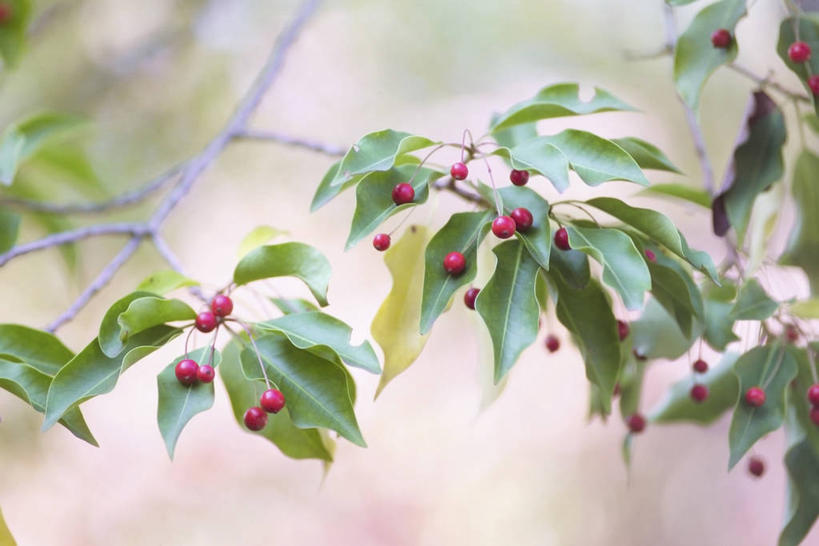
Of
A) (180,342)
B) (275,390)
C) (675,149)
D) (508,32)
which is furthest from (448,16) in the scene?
(275,390)

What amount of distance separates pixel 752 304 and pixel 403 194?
1.65ft

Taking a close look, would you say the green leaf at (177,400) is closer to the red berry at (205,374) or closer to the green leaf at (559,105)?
the red berry at (205,374)

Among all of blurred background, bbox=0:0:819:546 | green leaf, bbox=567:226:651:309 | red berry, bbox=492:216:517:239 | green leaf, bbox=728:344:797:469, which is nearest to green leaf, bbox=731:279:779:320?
green leaf, bbox=728:344:797:469

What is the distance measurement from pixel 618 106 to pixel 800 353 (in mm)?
425

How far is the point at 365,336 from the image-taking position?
3.11m

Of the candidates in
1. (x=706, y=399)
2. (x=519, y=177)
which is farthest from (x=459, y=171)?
(x=706, y=399)

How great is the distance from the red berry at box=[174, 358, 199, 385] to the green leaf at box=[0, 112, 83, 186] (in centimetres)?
55

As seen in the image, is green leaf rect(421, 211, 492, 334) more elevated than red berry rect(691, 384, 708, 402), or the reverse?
green leaf rect(421, 211, 492, 334)

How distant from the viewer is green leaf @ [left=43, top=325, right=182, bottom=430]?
820 millimetres

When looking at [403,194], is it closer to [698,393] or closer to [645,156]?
[645,156]

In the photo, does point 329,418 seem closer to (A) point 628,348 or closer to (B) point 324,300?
(B) point 324,300

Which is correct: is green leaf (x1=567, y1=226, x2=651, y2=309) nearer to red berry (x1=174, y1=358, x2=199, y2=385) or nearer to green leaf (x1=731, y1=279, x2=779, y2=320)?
green leaf (x1=731, y1=279, x2=779, y2=320)

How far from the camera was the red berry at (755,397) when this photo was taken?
1.02 meters

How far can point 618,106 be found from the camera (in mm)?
1057
